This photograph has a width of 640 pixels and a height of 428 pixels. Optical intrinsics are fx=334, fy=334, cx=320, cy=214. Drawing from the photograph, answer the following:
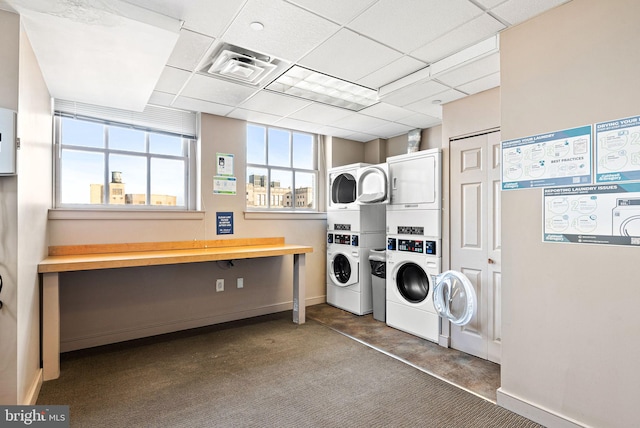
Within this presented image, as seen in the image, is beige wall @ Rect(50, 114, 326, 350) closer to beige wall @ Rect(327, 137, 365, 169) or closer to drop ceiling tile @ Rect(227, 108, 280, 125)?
drop ceiling tile @ Rect(227, 108, 280, 125)

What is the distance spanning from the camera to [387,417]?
2.19 metres

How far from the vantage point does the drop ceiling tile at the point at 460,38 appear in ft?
7.32

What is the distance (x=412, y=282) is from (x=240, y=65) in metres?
2.89

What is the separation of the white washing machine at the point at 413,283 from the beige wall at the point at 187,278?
1.42 meters

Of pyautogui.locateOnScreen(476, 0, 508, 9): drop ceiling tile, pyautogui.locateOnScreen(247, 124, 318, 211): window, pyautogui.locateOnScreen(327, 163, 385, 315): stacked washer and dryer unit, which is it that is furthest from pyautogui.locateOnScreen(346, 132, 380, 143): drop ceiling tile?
pyautogui.locateOnScreen(476, 0, 508, 9): drop ceiling tile

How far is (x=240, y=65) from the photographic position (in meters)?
2.81

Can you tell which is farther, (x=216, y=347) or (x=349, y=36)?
(x=216, y=347)

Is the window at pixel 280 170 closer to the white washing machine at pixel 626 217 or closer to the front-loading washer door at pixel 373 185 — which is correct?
the front-loading washer door at pixel 373 185

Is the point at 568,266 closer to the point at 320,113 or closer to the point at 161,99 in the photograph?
the point at 320,113

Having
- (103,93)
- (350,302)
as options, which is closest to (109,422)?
(103,93)

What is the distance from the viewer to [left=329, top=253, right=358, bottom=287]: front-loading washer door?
450cm

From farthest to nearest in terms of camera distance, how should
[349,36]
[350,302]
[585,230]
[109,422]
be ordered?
[350,302]
[349,36]
[109,422]
[585,230]

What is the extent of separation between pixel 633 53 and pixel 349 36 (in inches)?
64.3

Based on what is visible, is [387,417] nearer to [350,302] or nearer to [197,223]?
[350,302]
